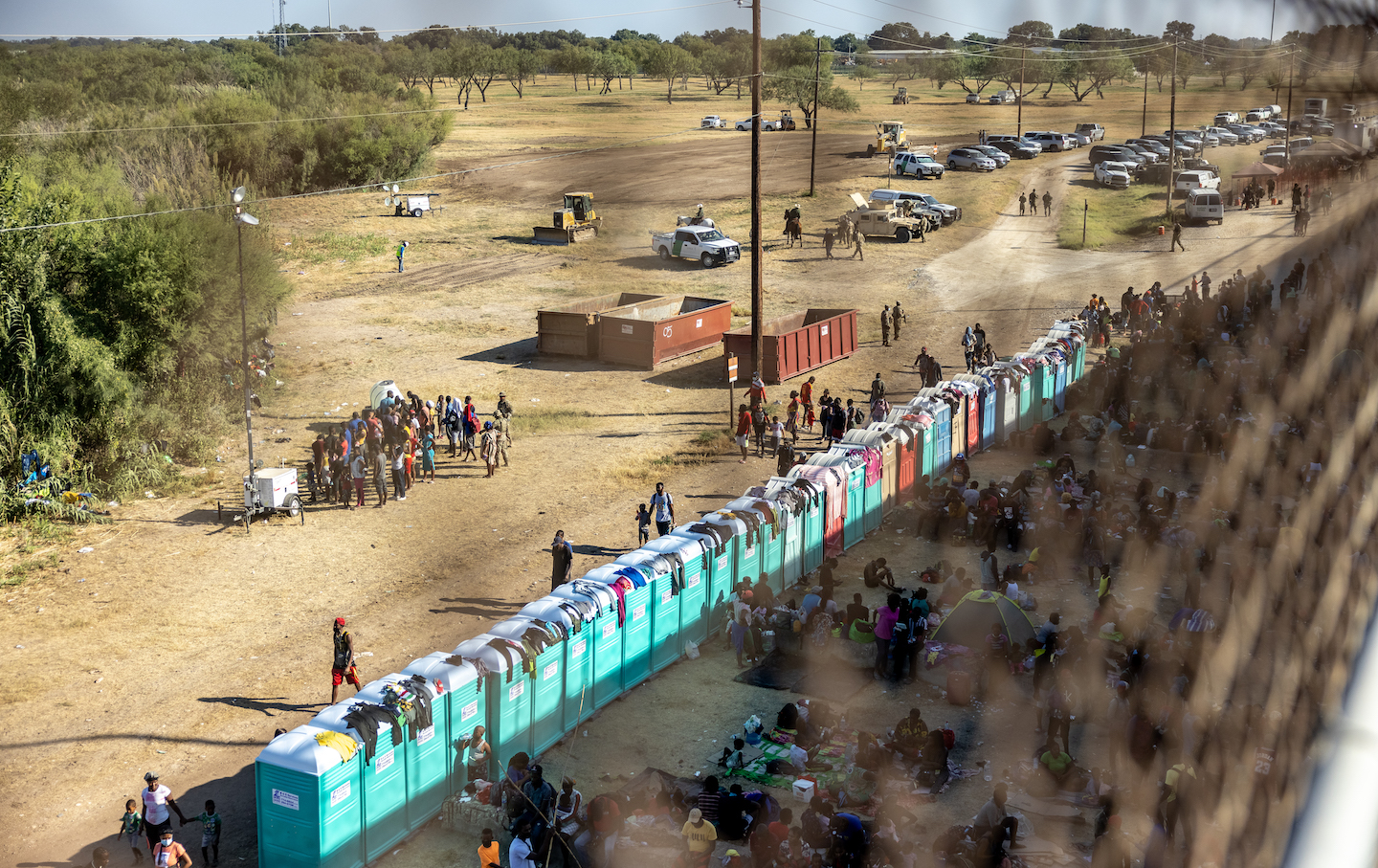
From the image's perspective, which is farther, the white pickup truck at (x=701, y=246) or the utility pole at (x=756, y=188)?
the white pickup truck at (x=701, y=246)

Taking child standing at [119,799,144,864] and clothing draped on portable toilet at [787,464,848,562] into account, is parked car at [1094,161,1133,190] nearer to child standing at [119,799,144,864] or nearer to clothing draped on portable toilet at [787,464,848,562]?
clothing draped on portable toilet at [787,464,848,562]

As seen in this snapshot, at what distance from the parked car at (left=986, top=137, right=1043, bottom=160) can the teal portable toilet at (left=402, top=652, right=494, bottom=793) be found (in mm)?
62626

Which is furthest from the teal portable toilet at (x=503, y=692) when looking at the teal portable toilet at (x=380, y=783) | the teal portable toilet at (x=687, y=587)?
the teal portable toilet at (x=687, y=587)

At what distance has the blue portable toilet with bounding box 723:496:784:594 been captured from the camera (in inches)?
726

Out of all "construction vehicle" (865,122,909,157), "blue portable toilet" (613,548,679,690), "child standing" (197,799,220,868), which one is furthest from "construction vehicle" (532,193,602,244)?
"child standing" (197,799,220,868)

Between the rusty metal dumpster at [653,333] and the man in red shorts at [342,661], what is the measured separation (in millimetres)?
19481

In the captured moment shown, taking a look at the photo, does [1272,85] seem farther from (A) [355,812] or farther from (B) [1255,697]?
(A) [355,812]

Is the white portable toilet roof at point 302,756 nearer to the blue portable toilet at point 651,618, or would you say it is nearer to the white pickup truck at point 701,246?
the blue portable toilet at point 651,618

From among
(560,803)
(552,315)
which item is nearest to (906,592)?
(560,803)

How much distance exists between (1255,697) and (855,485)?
1842cm

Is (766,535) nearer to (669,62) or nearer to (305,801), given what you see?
(305,801)

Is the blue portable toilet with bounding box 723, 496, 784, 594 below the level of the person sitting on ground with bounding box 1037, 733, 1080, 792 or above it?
above

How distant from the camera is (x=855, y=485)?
69.0ft

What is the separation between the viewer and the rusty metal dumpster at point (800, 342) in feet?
106
